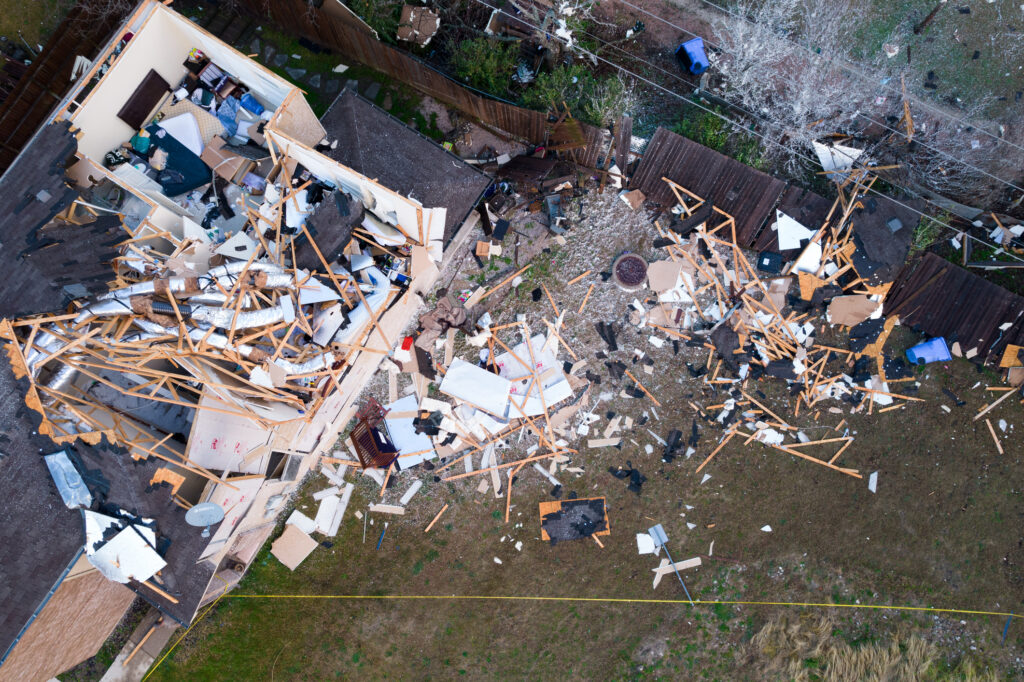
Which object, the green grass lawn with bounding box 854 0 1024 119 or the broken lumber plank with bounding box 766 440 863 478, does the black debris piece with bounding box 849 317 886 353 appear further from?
the green grass lawn with bounding box 854 0 1024 119

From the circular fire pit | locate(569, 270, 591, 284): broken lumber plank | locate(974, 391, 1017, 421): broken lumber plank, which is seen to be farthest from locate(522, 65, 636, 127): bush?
locate(974, 391, 1017, 421): broken lumber plank

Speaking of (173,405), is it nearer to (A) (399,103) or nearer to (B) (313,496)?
(B) (313,496)

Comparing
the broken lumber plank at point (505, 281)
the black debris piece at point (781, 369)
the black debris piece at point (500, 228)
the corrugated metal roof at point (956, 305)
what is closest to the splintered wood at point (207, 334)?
the broken lumber plank at point (505, 281)

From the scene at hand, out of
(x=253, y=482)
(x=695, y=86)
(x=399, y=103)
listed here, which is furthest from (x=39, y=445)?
(x=695, y=86)

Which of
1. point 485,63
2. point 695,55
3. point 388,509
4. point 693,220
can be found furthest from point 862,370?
point 388,509

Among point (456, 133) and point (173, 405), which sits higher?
point (456, 133)

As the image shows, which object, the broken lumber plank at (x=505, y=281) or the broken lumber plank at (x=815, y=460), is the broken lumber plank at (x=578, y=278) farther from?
the broken lumber plank at (x=815, y=460)
